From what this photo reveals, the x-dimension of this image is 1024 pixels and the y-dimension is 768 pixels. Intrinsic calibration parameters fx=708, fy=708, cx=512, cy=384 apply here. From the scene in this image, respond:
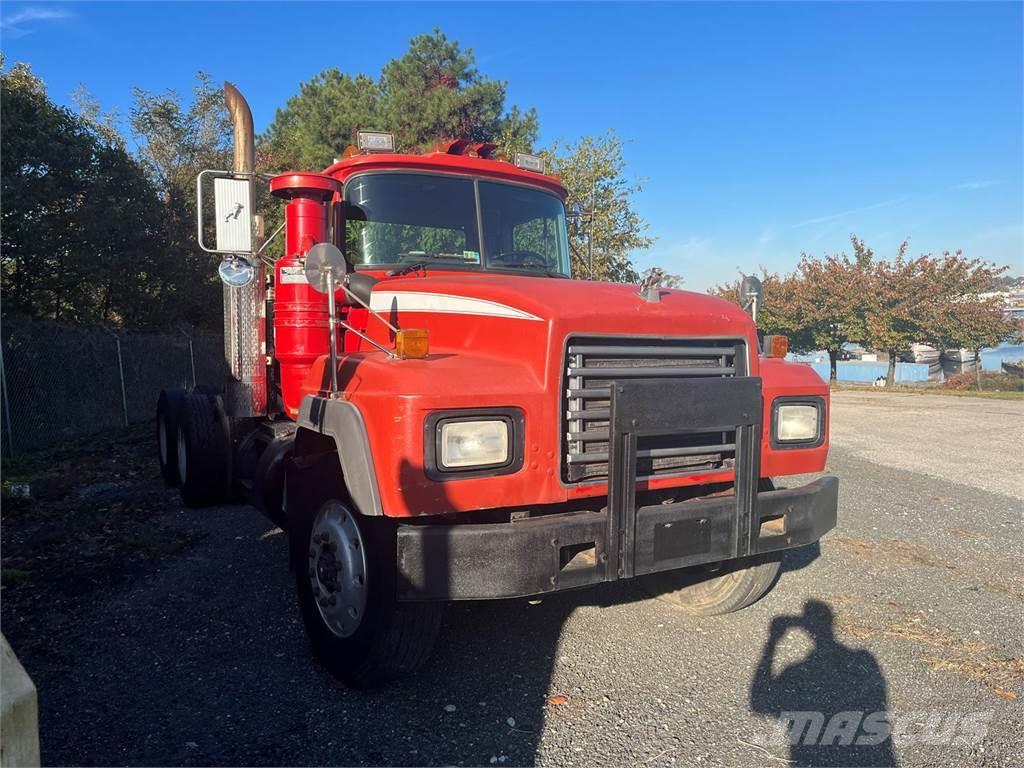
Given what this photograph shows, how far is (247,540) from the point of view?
536cm

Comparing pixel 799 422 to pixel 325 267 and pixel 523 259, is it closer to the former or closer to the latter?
pixel 523 259

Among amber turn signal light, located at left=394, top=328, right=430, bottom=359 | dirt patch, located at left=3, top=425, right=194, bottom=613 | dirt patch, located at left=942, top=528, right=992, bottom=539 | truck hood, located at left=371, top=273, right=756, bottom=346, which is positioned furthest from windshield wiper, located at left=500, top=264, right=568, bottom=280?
dirt patch, located at left=942, top=528, right=992, bottom=539

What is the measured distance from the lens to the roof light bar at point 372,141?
15.0 ft

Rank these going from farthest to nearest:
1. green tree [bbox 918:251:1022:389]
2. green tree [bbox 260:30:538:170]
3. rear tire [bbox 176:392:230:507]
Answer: green tree [bbox 918:251:1022:389], green tree [bbox 260:30:538:170], rear tire [bbox 176:392:230:507]

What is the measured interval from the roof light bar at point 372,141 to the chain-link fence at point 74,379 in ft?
14.4

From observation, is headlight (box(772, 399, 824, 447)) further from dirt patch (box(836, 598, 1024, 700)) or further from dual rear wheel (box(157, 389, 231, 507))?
dual rear wheel (box(157, 389, 231, 507))

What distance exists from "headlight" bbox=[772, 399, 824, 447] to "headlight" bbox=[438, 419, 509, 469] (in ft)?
5.16

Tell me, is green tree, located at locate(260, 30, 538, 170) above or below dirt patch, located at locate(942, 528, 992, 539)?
above

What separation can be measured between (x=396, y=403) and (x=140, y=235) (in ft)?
48.2

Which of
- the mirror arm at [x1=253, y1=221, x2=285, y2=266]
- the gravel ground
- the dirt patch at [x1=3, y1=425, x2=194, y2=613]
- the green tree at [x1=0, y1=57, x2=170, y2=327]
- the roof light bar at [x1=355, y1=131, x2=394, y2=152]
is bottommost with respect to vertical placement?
the gravel ground

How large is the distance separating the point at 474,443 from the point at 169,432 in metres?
5.17

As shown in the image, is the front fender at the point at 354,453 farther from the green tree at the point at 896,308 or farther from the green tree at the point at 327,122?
the green tree at the point at 896,308

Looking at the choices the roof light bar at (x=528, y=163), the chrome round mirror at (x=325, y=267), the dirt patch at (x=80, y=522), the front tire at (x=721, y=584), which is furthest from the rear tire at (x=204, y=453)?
the front tire at (x=721, y=584)

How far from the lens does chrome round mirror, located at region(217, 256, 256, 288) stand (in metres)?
4.60
